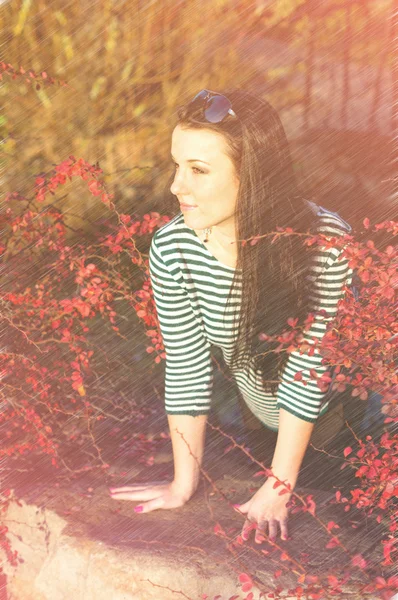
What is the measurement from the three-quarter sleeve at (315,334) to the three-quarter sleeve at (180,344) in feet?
0.97

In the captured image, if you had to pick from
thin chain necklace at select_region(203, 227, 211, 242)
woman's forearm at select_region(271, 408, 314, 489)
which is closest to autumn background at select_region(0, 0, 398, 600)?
thin chain necklace at select_region(203, 227, 211, 242)

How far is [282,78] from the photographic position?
2875 millimetres

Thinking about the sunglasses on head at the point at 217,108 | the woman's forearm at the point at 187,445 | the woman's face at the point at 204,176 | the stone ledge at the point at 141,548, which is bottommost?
the stone ledge at the point at 141,548

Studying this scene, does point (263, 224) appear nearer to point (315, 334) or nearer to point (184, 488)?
point (315, 334)

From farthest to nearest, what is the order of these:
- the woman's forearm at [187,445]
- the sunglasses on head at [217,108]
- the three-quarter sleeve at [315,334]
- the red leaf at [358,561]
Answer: the woman's forearm at [187,445] → the three-quarter sleeve at [315,334] → the red leaf at [358,561] → the sunglasses on head at [217,108]

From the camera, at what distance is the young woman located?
1940mm

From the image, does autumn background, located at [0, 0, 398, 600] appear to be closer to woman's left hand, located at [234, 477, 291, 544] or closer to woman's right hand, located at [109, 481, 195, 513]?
woman's right hand, located at [109, 481, 195, 513]

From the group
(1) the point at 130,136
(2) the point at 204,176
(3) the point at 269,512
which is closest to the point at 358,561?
(3) the point at 269,512

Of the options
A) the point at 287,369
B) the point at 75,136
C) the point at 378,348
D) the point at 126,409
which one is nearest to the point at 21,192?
the point at 75,136

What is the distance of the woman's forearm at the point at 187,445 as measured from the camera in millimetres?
2471

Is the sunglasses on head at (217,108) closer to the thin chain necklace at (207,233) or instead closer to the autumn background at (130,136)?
the thin chain necklace at (207,233)

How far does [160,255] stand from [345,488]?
116cm

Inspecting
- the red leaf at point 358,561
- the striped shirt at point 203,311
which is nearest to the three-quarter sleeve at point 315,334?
the striped shirt at point 203,311

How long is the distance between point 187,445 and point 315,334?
2.03 ft
